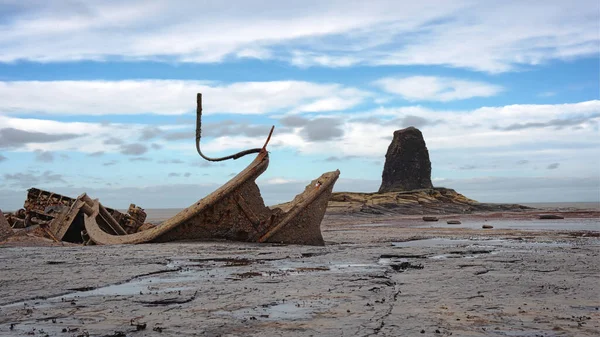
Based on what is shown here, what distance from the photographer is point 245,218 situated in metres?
10.5

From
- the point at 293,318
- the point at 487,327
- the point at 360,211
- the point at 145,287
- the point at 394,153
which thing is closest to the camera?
the point at 487,327

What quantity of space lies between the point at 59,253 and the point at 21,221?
575 centimetres

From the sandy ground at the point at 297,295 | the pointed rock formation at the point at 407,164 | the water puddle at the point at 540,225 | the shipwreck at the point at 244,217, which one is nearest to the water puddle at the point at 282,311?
the sandy ground at the point at 297,295

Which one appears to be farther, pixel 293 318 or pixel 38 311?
pixel 38 311

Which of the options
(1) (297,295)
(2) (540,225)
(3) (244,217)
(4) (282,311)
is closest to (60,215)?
(3) (244,217)

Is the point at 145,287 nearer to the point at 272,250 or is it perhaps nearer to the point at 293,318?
the point at 293,318

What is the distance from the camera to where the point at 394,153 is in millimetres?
67062

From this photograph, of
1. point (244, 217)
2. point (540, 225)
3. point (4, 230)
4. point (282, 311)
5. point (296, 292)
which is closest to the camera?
point (282, 311)

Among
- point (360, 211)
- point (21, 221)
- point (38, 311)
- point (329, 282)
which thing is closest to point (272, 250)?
point (329, 282)

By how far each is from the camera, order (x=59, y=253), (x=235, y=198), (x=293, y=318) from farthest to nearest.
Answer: (x=235, y=198) → (x=59, y=253) → (x=293, y=318)

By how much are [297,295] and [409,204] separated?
4136cm

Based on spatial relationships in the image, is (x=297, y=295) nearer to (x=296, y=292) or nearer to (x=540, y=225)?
(x=296, y=292)

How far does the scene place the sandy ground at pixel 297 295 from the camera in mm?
3699

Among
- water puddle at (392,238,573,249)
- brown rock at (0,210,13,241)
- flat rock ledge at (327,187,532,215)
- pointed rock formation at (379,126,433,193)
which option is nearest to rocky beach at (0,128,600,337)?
water puddle at (392,238,573,249)
